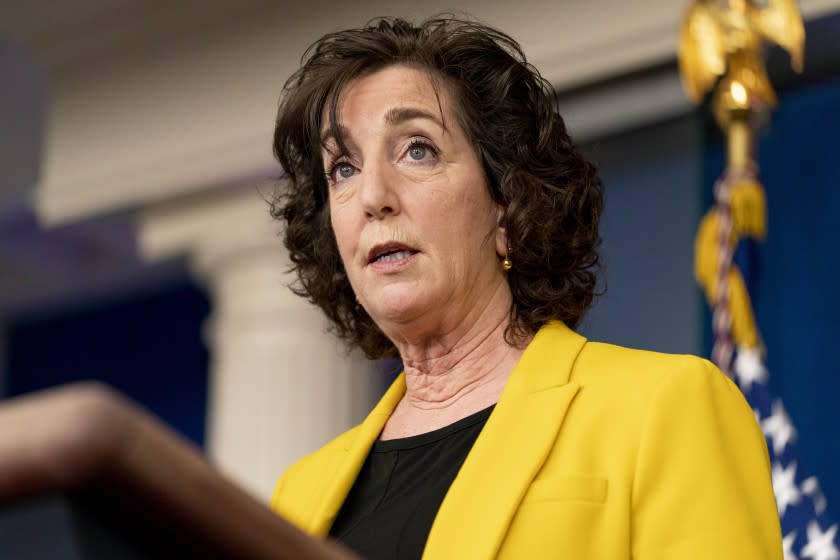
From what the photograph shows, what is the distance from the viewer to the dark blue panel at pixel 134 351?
5.47 m

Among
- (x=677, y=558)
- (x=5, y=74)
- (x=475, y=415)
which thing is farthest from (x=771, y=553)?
(x=5, y=74)

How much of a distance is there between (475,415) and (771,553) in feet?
1.37

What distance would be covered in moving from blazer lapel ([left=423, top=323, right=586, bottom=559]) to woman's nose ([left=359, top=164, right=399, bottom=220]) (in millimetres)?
266

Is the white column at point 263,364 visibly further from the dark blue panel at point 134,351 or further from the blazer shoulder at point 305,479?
the blazer shoulder at point 305,479

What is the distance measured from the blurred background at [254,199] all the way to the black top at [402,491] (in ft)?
4.39

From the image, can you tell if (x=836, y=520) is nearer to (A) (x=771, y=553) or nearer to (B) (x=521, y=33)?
(B) (x=521, y=33)

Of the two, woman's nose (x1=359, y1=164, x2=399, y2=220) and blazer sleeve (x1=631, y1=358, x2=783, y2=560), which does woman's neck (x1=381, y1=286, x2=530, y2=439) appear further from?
blazer sleeve (x1=631, y1=358, x2=783, y2=560)

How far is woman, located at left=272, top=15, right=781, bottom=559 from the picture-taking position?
1.30 meters

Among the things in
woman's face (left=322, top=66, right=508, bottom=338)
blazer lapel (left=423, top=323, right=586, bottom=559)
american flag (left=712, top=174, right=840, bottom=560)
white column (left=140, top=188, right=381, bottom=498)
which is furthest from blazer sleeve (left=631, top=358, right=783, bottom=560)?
white column (left=140, top=188, right=381, bottom=498)

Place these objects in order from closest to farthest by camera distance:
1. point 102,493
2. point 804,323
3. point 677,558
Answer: point 102,493, point 677,558, point 804,323

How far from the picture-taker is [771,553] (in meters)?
1.29

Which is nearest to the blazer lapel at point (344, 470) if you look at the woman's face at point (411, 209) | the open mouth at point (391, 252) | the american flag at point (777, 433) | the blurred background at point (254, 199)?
the woman's face at point (411, 209)

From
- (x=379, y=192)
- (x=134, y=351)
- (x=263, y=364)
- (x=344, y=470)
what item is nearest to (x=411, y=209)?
(x=379, y=192)

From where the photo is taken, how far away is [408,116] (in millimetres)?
1700
